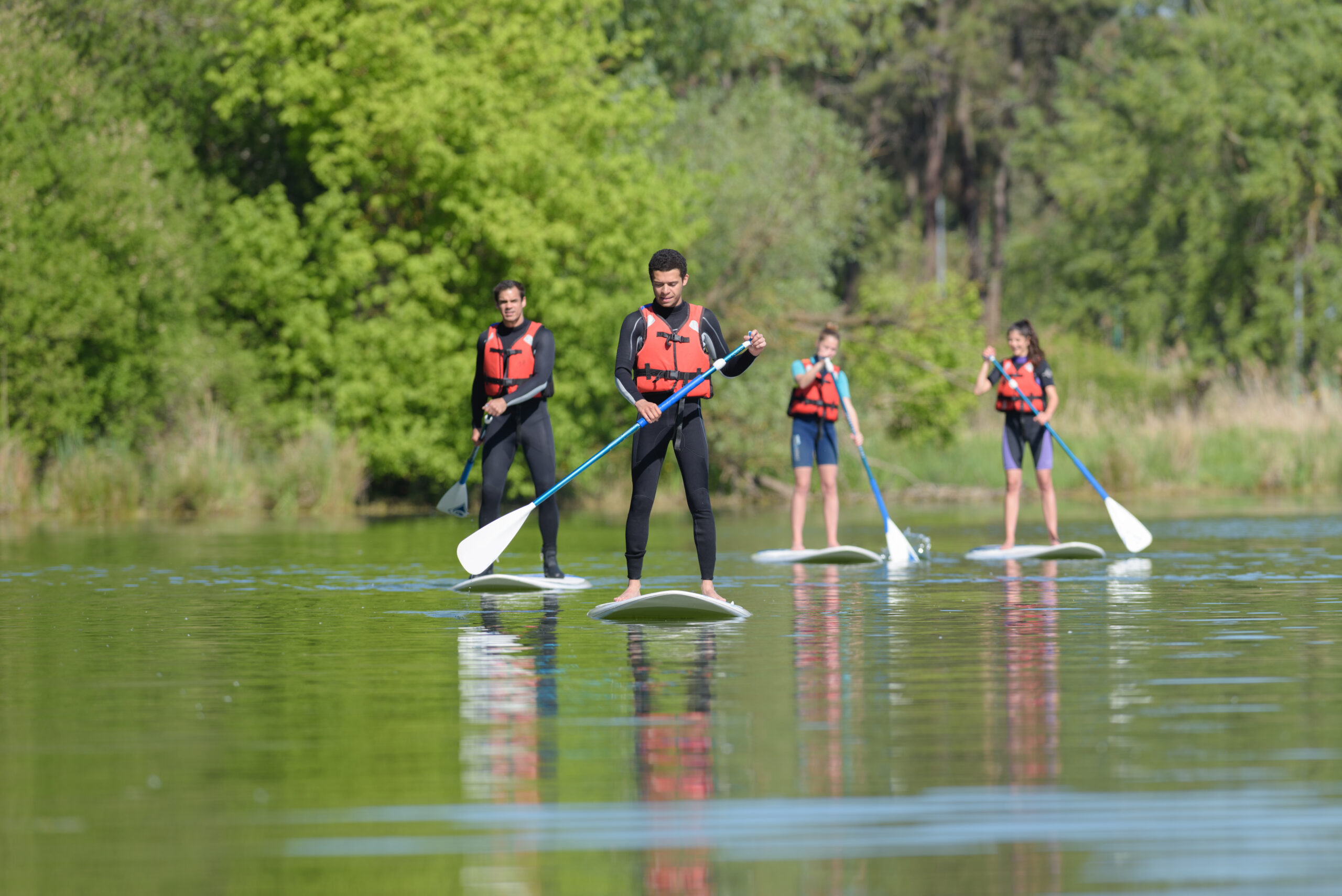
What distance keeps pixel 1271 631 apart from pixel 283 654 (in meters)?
5.17

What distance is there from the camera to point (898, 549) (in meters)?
15.8

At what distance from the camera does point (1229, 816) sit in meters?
5.49

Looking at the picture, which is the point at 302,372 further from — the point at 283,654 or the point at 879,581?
the point at 283,654

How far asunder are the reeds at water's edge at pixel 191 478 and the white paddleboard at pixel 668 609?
1579 cm

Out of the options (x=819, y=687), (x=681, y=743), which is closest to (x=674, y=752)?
(x=681, y=743)

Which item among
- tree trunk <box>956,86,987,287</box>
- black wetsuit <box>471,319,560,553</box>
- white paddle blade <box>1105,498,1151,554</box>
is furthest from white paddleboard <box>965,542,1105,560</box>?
tree trunk <box>956,86,987,287</box>

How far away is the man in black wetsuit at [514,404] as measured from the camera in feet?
43.4

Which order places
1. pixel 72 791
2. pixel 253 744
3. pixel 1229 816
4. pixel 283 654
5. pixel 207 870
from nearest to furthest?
pixel 207 870
pixel 1229 816
pixel 72 791
pixel 253 744
pixel 283 654


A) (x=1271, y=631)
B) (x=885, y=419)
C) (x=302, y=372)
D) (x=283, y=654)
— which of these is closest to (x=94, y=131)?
(x=302, y=372)

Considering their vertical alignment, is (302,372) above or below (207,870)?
above

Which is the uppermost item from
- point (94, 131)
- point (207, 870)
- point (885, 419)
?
point (94, 131)

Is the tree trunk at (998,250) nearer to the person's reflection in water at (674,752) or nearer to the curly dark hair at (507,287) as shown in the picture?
the curly dark hair at (507,287)

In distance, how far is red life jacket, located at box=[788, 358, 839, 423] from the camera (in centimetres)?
1689

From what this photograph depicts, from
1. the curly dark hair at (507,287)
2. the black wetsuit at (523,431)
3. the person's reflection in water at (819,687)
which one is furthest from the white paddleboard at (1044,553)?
the curly dark hair at (507,287)
